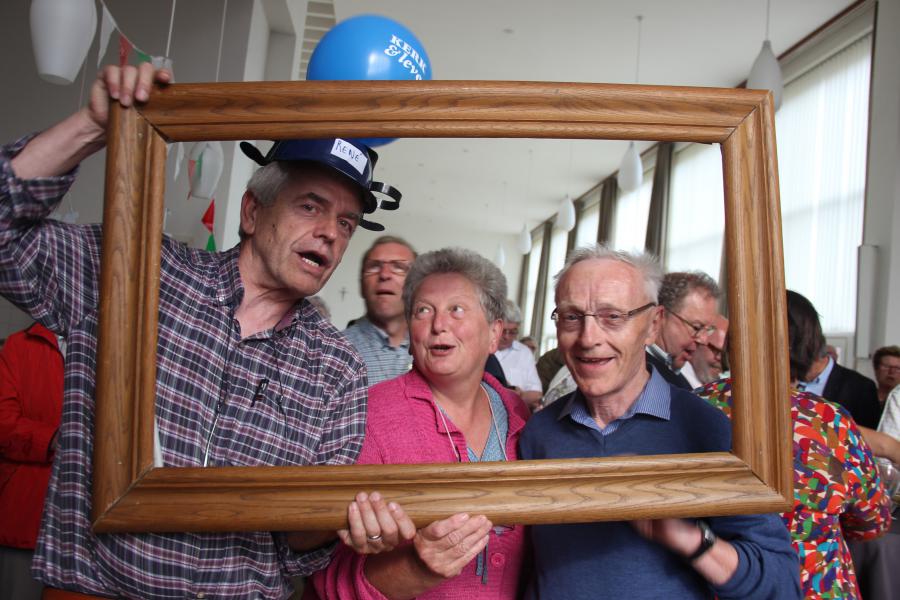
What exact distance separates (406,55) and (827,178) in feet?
21.2

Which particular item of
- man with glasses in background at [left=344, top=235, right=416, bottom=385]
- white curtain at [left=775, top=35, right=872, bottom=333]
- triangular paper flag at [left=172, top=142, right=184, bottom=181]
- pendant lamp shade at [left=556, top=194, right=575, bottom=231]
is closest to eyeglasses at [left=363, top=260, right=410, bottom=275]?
man with glasses in background at [left=344, top=235, right=416, bottom=385]

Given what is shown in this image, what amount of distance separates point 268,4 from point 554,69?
3706mm

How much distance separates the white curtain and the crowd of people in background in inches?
214

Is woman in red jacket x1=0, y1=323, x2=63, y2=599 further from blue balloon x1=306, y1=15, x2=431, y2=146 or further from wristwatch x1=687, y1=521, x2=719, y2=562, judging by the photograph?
wristwatch x1=687, y1=521, x2=719, y2=562

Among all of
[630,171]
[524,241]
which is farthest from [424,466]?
[524,241]

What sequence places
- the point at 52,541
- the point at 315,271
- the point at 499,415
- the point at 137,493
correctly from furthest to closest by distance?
the point at 499,415 < the point at 315,271 < the point at 52,541 < the point at 137,493

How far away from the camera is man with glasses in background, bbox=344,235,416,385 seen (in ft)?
9.82

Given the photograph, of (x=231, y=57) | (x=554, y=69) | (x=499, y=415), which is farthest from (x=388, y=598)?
(x=554, y=69)

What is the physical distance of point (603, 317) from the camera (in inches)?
55.6

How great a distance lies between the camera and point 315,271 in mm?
1314

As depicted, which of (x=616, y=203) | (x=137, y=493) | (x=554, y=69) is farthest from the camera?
(x=616, y=203)

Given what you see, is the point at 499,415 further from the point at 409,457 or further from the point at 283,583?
the point at 283,583

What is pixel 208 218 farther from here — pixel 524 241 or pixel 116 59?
pixel 524 241

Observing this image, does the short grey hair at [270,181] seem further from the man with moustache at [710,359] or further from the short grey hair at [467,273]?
the man with moustache at [710,359]
